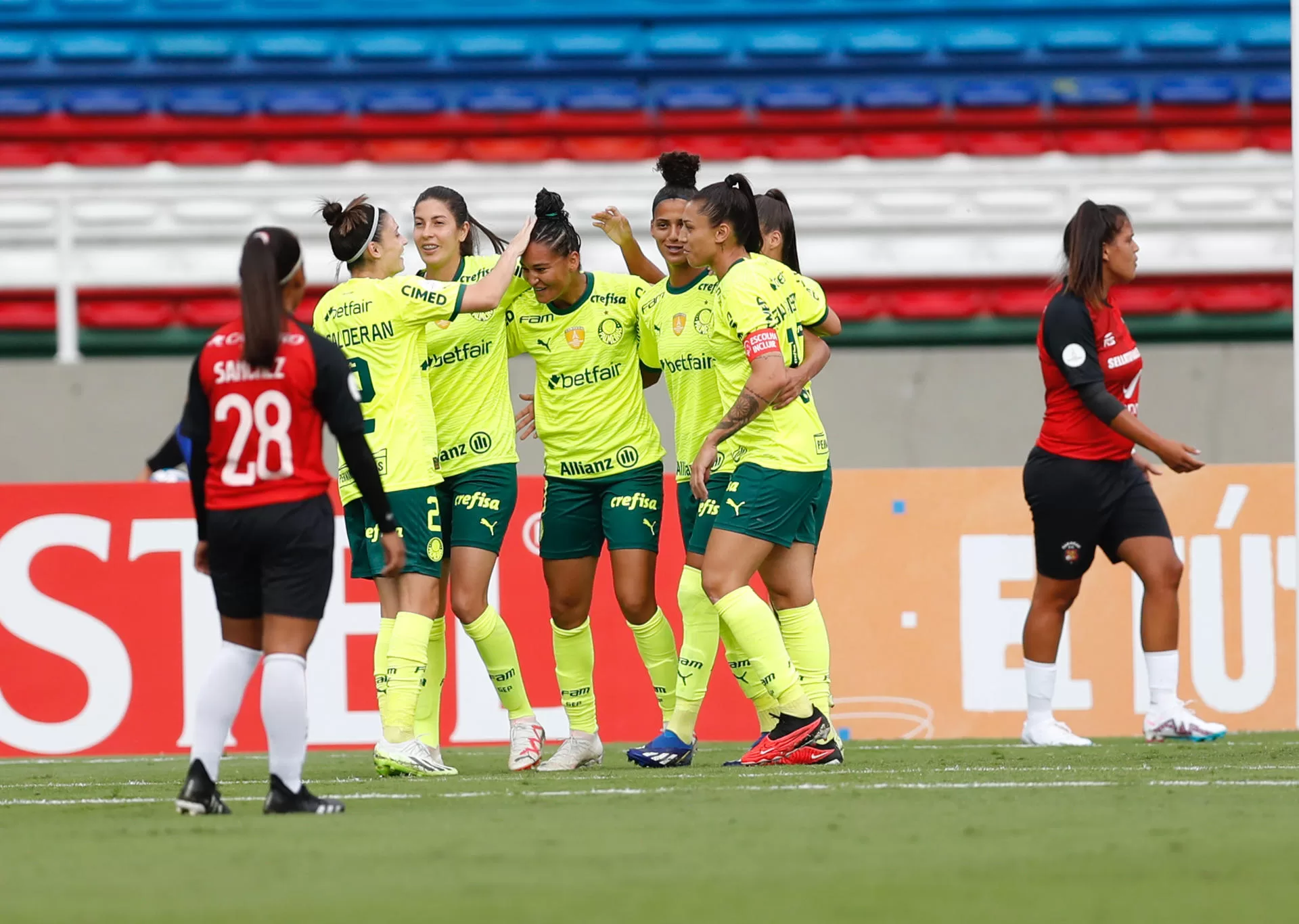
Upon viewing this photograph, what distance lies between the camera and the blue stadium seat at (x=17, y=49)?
13.0 m

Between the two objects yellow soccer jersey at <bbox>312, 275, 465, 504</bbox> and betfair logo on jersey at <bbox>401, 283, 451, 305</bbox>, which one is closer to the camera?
betfair logo on jersey at <bbox>401, 283, 451, 305</bbox>

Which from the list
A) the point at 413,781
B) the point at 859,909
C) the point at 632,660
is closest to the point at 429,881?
the point at 859,909

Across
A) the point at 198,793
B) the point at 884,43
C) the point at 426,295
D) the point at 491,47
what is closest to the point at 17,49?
the point at 491,47

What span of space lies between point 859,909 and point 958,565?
482cm

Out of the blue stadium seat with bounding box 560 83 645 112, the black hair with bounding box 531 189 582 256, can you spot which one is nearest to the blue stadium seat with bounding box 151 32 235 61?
the blue stadium seat with bounding box 560 83 645 112

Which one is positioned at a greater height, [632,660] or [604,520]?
[604,520]

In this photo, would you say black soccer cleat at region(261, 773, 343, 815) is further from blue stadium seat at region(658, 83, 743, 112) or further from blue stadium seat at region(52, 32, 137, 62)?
blue stadium seat at region(52, 32, 137, 62)

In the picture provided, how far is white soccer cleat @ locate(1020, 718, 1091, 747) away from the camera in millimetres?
6195

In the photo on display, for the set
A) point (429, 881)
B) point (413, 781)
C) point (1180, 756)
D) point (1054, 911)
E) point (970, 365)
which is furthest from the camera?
point (970, 365)

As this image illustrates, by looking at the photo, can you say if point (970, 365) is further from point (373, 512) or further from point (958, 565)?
point (373, 512)

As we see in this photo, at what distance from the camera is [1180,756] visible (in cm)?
544

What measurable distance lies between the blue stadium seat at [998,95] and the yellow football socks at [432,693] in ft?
27.5

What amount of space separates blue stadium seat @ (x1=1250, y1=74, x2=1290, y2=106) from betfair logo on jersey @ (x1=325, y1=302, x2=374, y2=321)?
9413mm

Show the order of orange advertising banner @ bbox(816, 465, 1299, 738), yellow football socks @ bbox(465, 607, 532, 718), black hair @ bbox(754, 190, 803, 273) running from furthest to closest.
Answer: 1. orange advertising banner @ bbox(816, 465, 1299, 738)
2. black hair @ bbox(754, 190, 803, 273)
3. yellow football socks @ bbox(465, 607, 532, 718)
